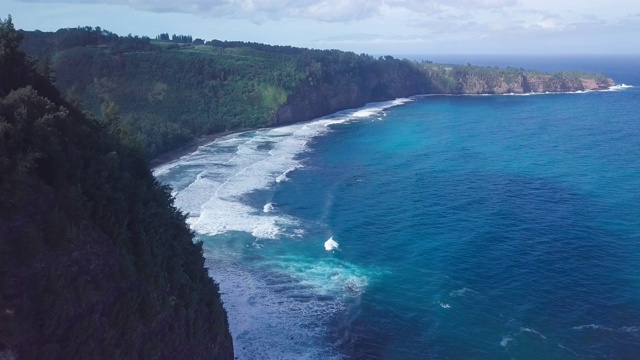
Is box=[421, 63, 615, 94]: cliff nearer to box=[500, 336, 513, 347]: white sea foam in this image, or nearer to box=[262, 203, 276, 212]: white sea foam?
box=[262, 203, 276, 212]: white sea foam

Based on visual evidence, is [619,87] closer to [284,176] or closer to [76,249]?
[284,176]

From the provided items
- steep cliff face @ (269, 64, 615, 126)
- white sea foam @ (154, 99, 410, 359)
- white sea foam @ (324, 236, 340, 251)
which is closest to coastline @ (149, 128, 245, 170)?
white sea foam @ (154, 99, 410, 359)

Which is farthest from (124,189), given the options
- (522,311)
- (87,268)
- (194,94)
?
(194,94)

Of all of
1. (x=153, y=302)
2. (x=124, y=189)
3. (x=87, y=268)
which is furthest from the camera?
(x=124, y=189)

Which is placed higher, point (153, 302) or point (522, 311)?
point (153, 302)

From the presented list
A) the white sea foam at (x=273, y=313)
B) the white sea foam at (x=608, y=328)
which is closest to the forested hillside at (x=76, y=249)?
the white sea foam at (x=273, y=313)

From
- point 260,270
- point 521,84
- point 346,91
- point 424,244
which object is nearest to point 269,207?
point 260,270

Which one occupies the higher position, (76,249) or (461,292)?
(76,249)

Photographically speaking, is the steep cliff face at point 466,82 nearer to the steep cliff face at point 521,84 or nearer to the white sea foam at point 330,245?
the steep cliff face at point 521,84

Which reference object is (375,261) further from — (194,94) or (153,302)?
(194,94)
